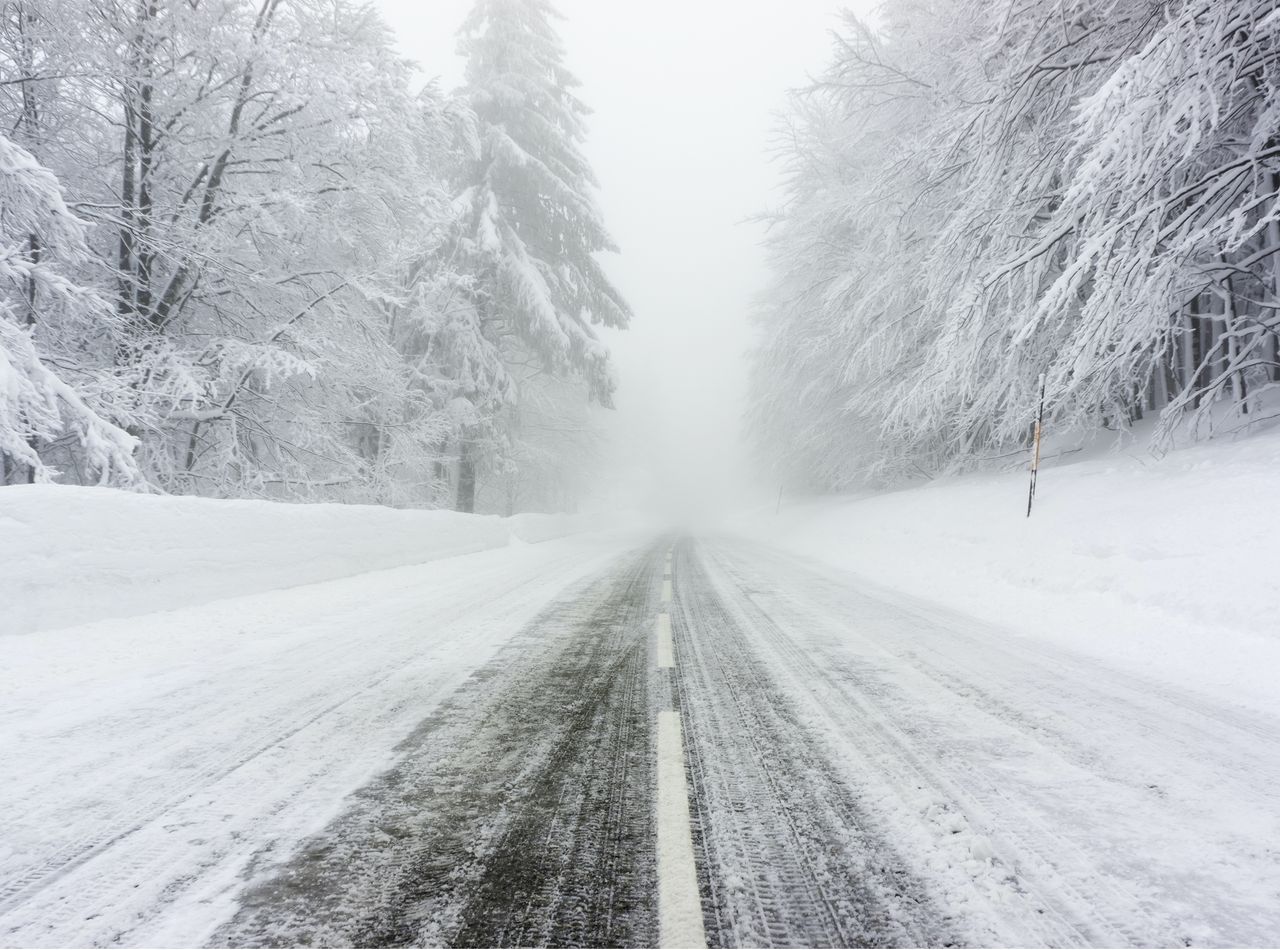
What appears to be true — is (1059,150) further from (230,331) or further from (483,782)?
(230,331)

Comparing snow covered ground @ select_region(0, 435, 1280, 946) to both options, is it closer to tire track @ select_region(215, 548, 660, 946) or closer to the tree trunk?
tire track @ select_region(215, 548, 660, 946)

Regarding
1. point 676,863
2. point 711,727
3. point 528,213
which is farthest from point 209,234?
point 676,863

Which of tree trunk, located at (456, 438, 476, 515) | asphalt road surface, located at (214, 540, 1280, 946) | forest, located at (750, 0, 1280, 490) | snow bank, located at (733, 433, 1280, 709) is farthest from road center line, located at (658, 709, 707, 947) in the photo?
tree trunk, located at (456, 438, 476, 515)

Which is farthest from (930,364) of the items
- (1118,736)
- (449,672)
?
(449,672)

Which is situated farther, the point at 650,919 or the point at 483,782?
the point at 483,782

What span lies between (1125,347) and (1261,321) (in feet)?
6.36

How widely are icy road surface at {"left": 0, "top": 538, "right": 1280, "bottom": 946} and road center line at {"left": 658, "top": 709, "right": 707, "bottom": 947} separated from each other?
0.04ft

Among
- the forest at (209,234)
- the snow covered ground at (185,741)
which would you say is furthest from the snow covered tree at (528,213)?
the snow covered ground at (185,741)

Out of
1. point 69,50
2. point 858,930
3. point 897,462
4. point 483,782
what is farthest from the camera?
point 897,462

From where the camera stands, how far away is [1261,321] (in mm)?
7906

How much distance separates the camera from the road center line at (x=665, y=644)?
15.6 feet

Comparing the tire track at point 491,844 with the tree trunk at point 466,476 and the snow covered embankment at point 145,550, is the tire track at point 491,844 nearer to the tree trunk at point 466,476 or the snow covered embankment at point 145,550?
the snow covered embankment at point 145,550

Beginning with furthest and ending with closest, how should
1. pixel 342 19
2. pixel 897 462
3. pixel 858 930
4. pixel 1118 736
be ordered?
pixel 897 462
pixel 342 19
pixel 1118 736
pixel 858 930

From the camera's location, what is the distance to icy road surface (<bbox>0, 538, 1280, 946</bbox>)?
188cm
